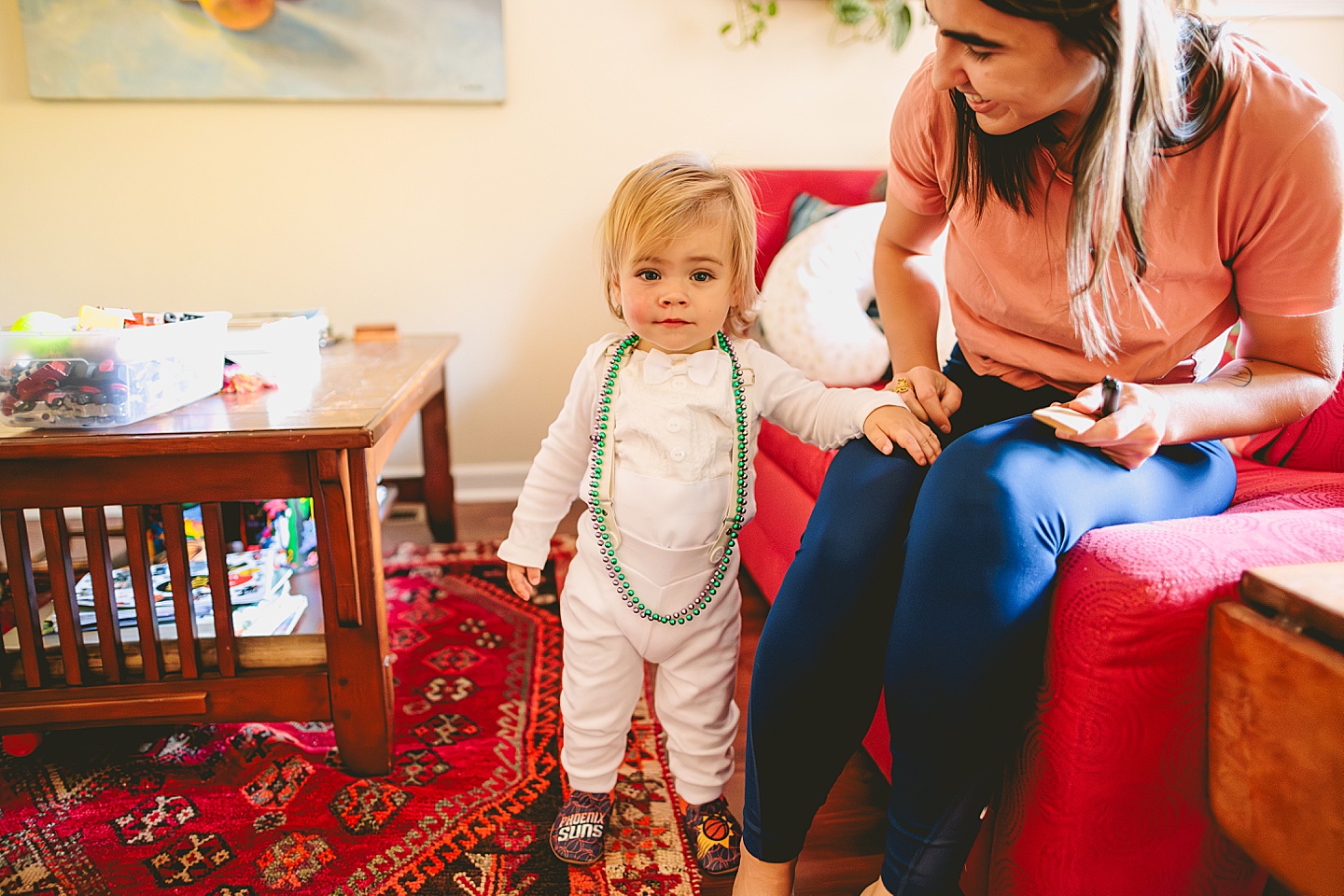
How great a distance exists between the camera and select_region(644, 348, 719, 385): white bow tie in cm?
95

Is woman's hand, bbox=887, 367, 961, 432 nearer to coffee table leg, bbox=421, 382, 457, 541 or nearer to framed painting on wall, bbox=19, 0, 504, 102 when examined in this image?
coffee table leg, bbox=421, 382, 457, 541

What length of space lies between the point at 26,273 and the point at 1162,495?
2.50 meters

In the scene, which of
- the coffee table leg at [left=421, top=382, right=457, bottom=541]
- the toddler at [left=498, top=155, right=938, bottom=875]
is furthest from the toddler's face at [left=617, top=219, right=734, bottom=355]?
the coffee table leg at [left=421, top=382, right=457, bottom=541]

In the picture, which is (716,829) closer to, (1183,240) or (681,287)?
(681,287)

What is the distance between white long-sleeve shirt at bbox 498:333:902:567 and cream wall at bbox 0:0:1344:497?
1303 millimetres

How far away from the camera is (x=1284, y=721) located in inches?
23.2

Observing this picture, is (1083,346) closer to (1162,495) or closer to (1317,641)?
(1162,495)

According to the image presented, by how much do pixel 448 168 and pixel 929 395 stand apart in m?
1.65

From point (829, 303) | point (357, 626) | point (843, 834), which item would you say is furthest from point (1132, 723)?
point (829, 303)

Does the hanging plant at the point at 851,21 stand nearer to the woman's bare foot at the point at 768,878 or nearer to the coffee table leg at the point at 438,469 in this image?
the coffee table leg at the point at 438,469

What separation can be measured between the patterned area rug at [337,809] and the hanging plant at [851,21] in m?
1.67

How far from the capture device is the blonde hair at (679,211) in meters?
0.89

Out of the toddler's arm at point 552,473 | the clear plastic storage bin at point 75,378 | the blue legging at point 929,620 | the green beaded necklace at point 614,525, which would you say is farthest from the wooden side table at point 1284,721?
the clear plastic storage bin at point 75,378

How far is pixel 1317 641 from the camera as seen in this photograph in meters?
0.56
